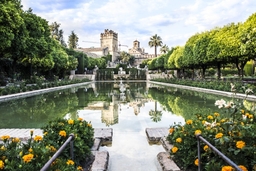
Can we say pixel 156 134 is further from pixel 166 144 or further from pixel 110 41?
pixel 110 41

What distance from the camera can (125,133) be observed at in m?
6.37

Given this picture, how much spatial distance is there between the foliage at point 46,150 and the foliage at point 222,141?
146 cm

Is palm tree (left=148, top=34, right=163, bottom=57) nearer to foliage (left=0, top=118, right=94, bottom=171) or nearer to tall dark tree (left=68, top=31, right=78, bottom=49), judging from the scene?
tall dark tree (left=68, top=31, right=78, bottom=49)

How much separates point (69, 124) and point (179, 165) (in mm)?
1858

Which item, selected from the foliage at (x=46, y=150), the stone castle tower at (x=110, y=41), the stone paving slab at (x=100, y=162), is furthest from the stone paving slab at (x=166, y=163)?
the stone castle tower at (x=110, y=41)

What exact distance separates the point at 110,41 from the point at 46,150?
107m

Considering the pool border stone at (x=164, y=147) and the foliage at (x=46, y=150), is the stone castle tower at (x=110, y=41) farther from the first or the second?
the foliage at (x=46, y=150)

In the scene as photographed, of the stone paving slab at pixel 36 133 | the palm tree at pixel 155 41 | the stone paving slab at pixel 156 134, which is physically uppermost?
the palm tree at pixel 155 41

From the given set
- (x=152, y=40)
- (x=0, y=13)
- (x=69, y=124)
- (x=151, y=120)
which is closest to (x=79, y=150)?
(x=69, y=124)

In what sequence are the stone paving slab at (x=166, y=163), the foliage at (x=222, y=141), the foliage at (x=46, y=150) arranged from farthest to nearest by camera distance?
the stone paving slab at (x=166, y=163) < the foliage at (x=222, y=141) < the foliage at (x=46, y=150)

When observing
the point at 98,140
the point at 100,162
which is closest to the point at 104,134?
the point at 98,140

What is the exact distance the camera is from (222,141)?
268 centimetres

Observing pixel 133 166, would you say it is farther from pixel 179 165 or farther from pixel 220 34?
pixel 220 34

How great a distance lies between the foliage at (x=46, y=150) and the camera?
9.03 ft
